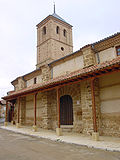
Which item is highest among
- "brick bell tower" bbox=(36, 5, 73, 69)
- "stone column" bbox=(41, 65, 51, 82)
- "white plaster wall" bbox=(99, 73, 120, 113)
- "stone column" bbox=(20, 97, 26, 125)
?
"brick bell tower" bbox=(36, 5, 73, 69)

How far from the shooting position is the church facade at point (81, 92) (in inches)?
292

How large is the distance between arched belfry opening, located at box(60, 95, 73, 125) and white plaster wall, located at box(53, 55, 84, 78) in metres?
2.08

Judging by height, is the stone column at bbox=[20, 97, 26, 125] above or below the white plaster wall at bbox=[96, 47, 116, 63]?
below

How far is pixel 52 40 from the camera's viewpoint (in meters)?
19.7

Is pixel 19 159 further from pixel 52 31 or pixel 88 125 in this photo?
pixel 52 31

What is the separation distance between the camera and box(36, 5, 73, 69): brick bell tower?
19562 mm

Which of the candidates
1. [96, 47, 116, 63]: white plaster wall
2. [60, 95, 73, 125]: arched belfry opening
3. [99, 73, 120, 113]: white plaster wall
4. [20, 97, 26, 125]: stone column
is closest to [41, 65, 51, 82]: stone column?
[60, 95, 73, 125]: arched belfry opening

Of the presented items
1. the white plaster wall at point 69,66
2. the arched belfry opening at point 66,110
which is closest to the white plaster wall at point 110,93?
the white plaster wall at point 69,66

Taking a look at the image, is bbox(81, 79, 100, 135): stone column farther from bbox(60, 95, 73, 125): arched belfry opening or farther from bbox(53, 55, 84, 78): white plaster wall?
bbox(53, 55, 84, 78): white plaster wall

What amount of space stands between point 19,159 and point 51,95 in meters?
7.55

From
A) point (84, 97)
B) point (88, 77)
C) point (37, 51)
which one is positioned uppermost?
point (37, 51)

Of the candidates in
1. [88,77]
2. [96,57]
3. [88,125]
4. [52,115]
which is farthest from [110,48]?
[52,115]

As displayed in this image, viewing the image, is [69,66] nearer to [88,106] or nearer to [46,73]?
[46,73]

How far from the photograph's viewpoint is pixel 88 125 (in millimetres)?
8023
